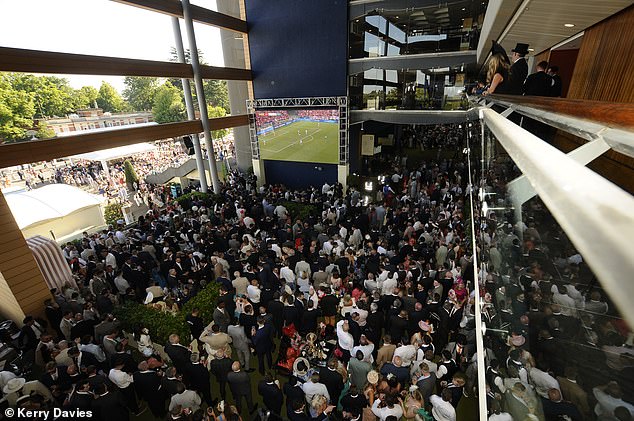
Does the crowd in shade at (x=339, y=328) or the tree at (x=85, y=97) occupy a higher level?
the tree at (x=85, y=97)

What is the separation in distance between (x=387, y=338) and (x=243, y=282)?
3.92 m

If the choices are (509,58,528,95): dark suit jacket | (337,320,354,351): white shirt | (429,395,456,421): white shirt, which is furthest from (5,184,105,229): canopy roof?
(509,58,528,95): dark suit jacket

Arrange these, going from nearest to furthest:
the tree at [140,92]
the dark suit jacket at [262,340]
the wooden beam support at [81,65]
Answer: the dark suit jacket at [262,340] → the wooden beam support at [81,65] → the tree at [140,92]

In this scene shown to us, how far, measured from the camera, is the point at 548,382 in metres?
2.03

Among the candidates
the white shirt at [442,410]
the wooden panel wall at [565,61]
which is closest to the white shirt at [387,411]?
the white shirt at [442,410]

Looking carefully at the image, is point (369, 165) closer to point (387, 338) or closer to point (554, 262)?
point (387, 338)

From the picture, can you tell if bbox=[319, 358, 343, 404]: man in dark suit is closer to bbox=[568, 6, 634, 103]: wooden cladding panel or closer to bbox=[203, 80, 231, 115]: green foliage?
bbox=[568, 6, 634, 103]: wooden cladding panel

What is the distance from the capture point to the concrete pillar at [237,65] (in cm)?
1938

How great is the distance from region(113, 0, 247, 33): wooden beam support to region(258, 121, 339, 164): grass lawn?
6274 mm

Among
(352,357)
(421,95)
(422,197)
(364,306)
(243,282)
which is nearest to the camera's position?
(352,357)

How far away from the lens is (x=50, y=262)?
9.34 metres

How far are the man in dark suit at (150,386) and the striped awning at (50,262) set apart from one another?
18.7 feet

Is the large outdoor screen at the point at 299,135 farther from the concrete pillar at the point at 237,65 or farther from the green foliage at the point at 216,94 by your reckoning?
the green foliage at the point at 216,94

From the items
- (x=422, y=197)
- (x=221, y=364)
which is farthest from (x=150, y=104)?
(x=221, y=364)
